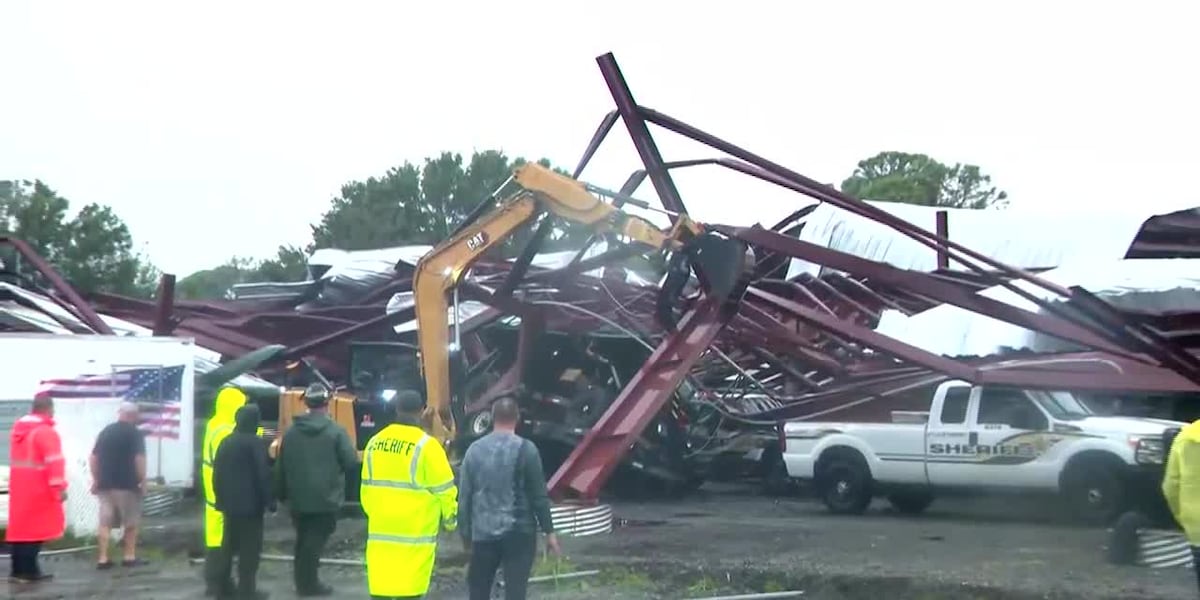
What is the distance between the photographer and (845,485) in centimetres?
2030

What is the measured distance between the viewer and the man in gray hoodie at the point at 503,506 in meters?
9.06

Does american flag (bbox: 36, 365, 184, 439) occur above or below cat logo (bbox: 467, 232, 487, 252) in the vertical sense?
below

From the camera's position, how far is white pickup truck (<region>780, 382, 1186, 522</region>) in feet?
57.4

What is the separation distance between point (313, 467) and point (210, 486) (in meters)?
1.26

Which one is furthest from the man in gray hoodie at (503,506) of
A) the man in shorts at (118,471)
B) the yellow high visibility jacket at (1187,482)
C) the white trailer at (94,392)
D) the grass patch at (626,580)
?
the white trailer at (94,392)

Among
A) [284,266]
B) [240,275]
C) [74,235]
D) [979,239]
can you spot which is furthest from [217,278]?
[979,239]

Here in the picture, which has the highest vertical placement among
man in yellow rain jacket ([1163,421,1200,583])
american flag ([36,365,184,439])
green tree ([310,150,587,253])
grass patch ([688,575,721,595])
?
green tree ([310,150,587,253])

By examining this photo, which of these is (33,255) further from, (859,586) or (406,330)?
(859,586)

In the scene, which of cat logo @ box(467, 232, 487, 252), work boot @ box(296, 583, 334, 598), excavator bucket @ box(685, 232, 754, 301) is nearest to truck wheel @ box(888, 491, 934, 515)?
excavator bucket @ box(685, 232, 754, 301)

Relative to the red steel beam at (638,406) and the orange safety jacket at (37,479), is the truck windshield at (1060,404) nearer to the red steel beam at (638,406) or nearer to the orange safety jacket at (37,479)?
the red steel beam at (638,406)

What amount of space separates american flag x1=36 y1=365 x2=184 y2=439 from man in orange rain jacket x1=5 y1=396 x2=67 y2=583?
353 cm

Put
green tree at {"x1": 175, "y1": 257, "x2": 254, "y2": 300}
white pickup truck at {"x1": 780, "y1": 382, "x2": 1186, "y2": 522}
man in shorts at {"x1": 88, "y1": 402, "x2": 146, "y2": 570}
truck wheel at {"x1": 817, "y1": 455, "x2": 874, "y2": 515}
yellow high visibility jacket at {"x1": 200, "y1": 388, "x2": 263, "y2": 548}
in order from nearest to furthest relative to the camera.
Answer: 1. yellow high visibility jacket at {"x1": 200, "y1": 388, "x2": 263, "y2": 548}
2. man in shorts at {"x1": 88, "y1": 402, "x2": 146, "y2": 570}
3. white pickup truck at {"x1": 780, "y1": 382, "x2": 1186, "y2": 522}
4. truck wheel at {"x1": 817, "y1": 455, "x2": 874, "y2": 515}
5. green tree at {"x1": 175, "y1": 257, "x2": 254, "y2": 300}

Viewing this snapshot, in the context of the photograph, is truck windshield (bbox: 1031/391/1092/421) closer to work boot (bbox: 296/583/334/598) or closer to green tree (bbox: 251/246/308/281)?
work boot (bbox: 296/583/334/598)

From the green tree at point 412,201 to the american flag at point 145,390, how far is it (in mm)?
52075
